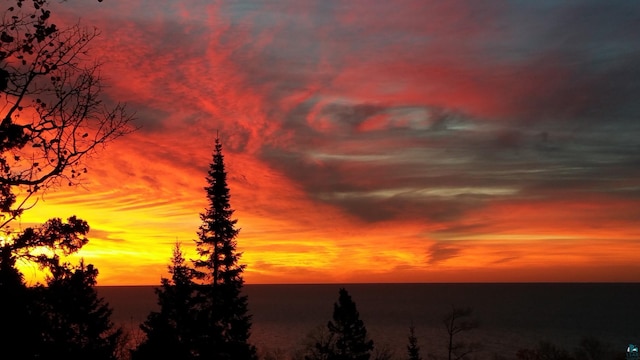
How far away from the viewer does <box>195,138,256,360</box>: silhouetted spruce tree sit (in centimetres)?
3606

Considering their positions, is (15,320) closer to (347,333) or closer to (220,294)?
(220,294)

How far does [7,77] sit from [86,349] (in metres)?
24.1

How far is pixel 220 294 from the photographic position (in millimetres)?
36156

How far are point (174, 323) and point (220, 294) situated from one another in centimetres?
382

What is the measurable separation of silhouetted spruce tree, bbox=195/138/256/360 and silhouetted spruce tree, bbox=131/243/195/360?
665mm

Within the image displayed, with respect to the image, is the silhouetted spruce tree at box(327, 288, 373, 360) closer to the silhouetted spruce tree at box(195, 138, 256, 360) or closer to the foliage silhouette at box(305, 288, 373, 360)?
the foliage silhouette at box(305, 288, 373, 360)

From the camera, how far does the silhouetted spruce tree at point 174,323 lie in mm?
34500

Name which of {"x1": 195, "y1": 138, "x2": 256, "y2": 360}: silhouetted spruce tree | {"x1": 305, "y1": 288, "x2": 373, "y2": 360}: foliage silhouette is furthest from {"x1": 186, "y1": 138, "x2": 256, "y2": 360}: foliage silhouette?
{"x1": 305, "y1": 288, "x2": 373, "y2": 360}: foliage silhouette

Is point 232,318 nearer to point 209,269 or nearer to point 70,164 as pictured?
point 209,269

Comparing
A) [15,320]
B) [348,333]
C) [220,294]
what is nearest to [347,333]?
[348,333]

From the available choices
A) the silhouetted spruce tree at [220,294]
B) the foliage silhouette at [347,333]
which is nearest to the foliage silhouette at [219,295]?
the silhouetted spruce tree at [220,294]

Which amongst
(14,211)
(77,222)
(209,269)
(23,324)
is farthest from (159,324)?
(14,211)

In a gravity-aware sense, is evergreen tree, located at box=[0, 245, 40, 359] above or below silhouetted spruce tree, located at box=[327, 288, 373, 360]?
above

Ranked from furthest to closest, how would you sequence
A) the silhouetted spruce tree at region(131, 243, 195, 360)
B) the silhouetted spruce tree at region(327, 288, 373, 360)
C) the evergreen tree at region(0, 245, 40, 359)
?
the silhouetted spruce tree at region(327, 288, 373, 360) < the silhouetted spruce tree at region(131, 243, 195, 360) < the evergreen tree at region(0, 245, 40, 359)
